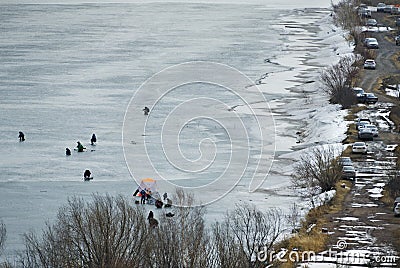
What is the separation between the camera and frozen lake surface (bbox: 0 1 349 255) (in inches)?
1186

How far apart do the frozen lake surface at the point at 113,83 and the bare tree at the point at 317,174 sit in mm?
680

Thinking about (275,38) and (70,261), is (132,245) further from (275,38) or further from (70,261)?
(275,38)

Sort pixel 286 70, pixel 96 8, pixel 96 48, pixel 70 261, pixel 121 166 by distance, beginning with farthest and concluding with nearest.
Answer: pixel 96 8, pixel 96 48, pixel 286 70, pixel 121 166, pixel 70 261

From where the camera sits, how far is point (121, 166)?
32.9 metres

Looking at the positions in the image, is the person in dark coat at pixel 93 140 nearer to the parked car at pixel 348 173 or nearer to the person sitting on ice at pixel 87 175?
the person sitting on ice at pixel 87 175

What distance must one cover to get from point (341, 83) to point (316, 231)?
1000 inches

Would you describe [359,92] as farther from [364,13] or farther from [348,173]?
[364,13]

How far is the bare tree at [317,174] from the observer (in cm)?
2970

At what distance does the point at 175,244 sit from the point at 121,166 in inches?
588

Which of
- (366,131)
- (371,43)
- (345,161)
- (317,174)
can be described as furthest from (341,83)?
(317,174)

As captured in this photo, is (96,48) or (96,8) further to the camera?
(96,8)

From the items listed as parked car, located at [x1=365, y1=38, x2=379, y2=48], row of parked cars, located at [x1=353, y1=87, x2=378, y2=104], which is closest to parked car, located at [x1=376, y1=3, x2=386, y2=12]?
parked car, located at [x1=365, y1=38, x2=379, y2=48]

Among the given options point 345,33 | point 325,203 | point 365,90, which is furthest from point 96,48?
point 325,203

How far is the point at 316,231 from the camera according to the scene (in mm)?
23734
